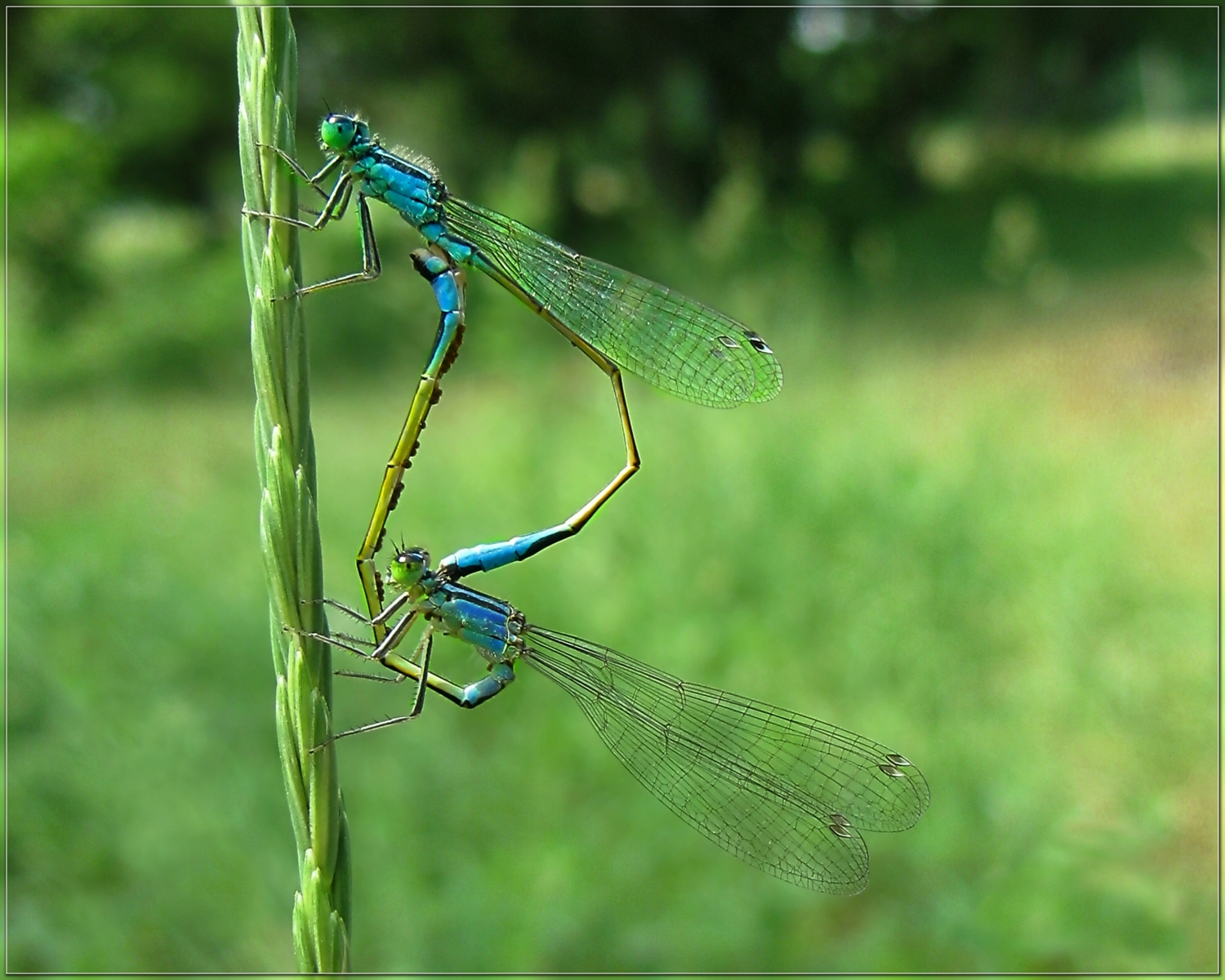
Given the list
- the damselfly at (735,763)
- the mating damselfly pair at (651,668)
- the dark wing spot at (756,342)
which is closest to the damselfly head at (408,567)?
the mating damselfly pair at (651,668)

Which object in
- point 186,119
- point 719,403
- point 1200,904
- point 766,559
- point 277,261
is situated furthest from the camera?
point 186,119

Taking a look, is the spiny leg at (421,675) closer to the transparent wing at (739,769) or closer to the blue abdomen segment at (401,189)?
the transparent wing at (739,769)

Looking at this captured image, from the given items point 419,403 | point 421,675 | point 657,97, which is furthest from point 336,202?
point 657,97

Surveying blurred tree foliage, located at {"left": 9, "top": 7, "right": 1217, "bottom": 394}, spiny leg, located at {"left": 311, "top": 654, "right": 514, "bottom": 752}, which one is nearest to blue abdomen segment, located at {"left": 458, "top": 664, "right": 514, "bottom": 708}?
spiny leg, located at {"left": 311, "top": 654, "right": 514, "bottom": 752}

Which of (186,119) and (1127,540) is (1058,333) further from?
(186,119)

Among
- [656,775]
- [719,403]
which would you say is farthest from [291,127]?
[656,775]

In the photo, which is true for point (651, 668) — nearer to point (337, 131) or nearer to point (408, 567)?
point (408, 567)
